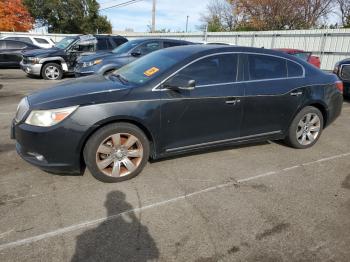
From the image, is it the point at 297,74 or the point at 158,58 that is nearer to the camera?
the point at 158,58

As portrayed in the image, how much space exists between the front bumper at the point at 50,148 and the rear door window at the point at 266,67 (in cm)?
257

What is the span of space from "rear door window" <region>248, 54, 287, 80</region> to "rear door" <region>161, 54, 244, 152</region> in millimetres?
275

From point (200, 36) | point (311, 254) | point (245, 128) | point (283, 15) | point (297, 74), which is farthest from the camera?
point (283, 15)

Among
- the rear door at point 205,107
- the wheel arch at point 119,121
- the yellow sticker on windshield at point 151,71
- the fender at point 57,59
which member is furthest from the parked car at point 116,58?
the wheel arch at point 119,121

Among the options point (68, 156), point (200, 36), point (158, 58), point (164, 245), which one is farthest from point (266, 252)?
point (200, 36)

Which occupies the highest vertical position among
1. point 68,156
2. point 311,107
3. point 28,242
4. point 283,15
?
point 283,15

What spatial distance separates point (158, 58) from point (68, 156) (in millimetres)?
1909

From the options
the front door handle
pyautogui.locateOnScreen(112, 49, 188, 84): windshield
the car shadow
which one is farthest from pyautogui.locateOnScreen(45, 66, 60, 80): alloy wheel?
the car shadow

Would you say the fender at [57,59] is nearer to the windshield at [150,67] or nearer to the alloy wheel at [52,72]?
the alloy wheel at [52,72]

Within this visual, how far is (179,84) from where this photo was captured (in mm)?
3816

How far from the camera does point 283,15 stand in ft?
99.7

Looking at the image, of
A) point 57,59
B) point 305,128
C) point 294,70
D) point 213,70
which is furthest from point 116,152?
point 57,59

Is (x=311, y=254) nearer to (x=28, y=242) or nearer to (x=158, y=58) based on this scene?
(x=28, y=242)

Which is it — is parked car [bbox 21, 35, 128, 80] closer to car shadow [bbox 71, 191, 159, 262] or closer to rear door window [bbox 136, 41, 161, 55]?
rear door window [bbox 136, 41, 161, 55]
